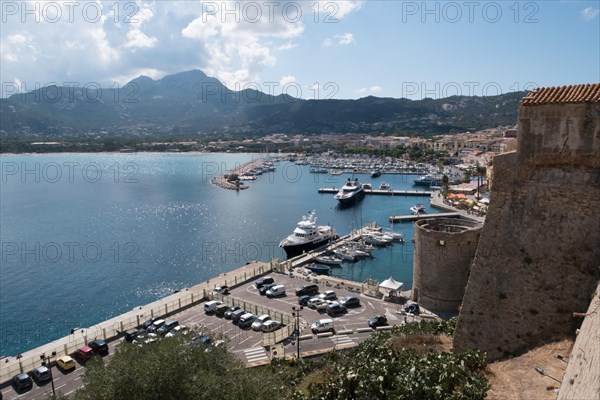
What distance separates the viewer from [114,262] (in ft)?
134

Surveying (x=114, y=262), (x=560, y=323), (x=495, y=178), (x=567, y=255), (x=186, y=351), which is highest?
(x=495, y=178)

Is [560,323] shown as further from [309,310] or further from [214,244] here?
[214,244]

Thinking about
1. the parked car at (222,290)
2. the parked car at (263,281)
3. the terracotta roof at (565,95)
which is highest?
the terracotta roof at (565,95)

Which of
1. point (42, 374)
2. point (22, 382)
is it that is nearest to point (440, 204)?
point (42, 374)

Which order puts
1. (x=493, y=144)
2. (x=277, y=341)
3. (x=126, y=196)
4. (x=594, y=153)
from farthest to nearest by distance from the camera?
(x=493, y=144)
(x=126, y=196)
(x=277, y=341)
(x=594, y=153)

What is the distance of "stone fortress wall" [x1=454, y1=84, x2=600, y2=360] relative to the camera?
8938 millimetres

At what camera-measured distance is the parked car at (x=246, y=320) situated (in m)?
22.6

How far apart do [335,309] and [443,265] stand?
6202 mm

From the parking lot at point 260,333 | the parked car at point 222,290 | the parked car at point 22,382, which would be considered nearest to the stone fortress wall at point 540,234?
the parking lot at point 260,333

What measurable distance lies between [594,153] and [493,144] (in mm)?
113634

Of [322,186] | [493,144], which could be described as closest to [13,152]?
[322,186]

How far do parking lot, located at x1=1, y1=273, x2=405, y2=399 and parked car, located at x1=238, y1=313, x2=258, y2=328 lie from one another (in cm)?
25

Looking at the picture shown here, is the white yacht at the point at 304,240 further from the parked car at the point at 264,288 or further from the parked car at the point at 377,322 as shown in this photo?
the parked car at the point at 377,322

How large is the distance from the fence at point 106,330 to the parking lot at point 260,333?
2.21 feet
